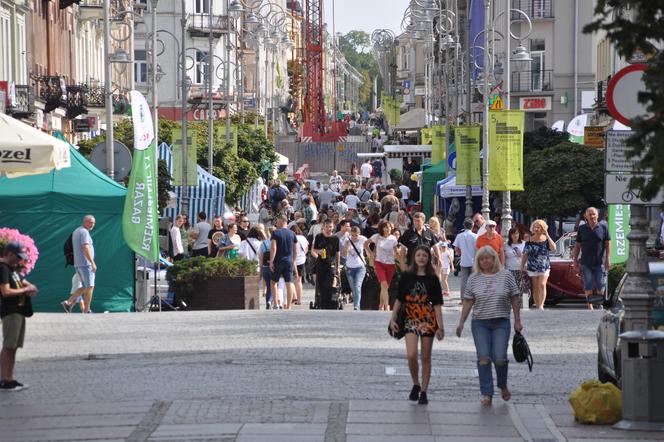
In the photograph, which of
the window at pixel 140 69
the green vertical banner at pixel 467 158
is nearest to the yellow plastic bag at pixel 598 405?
the green vertical banner at pixel 467 158

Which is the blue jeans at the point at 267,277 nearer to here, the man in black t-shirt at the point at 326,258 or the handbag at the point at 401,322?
the man in black t-shirt at the point at 326,258

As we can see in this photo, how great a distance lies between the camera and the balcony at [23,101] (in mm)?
40594

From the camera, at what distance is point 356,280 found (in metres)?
26.1

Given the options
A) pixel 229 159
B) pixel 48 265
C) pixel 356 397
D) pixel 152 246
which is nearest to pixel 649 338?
pixel 356 397

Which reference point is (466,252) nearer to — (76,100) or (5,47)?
(5,47)

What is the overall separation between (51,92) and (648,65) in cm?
3879

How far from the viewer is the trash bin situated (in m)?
12.7

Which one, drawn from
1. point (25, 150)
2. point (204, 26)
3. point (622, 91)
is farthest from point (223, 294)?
point (204, 26)

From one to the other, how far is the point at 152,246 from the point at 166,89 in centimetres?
6774

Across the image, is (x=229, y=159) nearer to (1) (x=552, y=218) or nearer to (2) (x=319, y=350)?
(1) (x=552, y=218)

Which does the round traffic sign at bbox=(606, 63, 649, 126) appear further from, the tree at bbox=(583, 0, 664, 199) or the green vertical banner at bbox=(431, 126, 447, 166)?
the green vertical banner at bbox=(431, 126, 447, 166)

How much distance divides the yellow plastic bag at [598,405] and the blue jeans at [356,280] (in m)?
12.8

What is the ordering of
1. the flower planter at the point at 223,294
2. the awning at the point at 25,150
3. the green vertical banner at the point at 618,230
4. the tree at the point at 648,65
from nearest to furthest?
the tree at the point at 648,65 < the awning at the point at 25,150 < the green vertical banner at the point at 618,230 < the flower planter at the point at 223,294

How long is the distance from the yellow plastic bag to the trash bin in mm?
341
